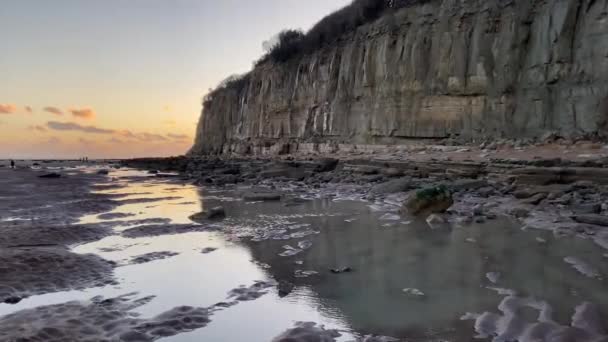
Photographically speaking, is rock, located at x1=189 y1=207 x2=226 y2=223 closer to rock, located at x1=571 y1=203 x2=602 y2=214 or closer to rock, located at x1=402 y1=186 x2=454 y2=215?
rock, located at x1=402 y1=186 x2=454 y2=215

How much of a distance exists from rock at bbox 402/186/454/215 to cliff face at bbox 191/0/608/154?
9767 mm

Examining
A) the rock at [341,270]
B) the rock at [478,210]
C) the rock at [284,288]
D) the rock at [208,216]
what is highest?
the rock at [478,210]

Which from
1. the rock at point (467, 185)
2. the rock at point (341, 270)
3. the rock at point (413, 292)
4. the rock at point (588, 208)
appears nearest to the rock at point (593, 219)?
the rock at point (588, 208)

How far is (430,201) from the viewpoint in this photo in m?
8.34

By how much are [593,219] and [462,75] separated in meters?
14.4

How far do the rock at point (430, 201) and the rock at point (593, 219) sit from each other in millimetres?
2310

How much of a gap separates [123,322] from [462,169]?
38.7 feet

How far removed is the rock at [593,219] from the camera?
6462 mm

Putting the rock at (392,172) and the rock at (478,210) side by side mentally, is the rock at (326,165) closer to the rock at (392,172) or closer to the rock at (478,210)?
the rock at (392,172)

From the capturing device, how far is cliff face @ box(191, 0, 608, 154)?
15.3 meters

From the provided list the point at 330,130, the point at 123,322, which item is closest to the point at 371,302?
the point at 123,322

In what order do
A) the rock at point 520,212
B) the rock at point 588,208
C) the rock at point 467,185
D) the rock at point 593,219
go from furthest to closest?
the rock at point 467,185 → the rock at point 520,212 → the rock at point 588,208 → the rock at point 593,219

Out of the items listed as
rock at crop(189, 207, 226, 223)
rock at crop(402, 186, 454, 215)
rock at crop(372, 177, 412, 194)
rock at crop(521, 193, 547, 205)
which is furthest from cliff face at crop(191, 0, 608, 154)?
rock at crop(189, 207, 226, 223)

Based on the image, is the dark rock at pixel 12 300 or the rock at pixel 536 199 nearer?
the dark rock at pixel 12 300
